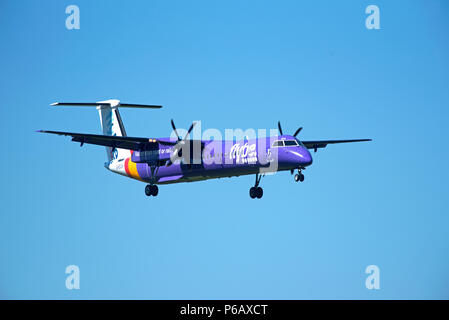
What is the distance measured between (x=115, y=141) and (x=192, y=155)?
4.95 meters

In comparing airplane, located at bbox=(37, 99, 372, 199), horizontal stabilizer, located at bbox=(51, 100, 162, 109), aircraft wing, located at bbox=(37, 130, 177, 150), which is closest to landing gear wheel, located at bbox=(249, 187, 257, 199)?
airplane, located at bbox=(37, 99, 372, 199)

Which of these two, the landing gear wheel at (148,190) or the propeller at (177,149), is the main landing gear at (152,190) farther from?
the propeller at (177,149)

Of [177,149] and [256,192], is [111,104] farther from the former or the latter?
[256,192]

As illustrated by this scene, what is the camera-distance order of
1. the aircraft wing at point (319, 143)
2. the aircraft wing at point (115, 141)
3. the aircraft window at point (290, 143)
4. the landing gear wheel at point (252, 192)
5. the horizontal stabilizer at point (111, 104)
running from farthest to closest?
the horizontal stabilizer at point (111, 104), the aircraft wing at point (319, 143), the landing gear wheel at point (252, 192), the aircraft wing at point (115, 141), the aircraft window at point (290, 143)

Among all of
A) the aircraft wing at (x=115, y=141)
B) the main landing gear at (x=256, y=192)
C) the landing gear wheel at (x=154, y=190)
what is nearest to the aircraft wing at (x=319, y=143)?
the main landing gear at (x=256, y=192)

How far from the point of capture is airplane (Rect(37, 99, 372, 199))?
37.6m

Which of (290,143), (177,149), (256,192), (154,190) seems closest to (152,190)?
(154,190)

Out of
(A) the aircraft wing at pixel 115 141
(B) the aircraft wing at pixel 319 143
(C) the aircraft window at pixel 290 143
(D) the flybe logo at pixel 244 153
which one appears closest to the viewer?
(C) the aircraft window at pixel 290 143

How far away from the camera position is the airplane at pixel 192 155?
37.6 meters

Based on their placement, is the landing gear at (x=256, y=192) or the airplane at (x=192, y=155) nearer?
the airplane at (x=192, y=155)

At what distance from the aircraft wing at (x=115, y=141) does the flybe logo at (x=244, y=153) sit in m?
4.53
